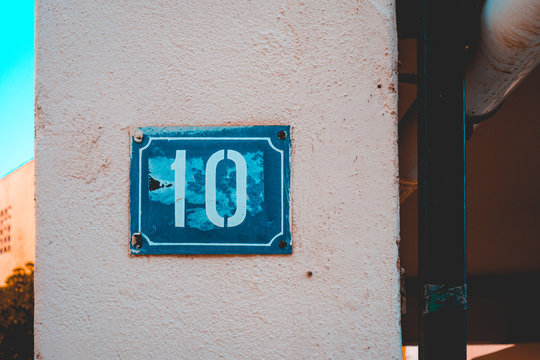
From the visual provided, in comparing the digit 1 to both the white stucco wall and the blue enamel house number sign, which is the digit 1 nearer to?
the blue enamel house number sign

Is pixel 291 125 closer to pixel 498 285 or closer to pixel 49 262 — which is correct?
pixel 49 262

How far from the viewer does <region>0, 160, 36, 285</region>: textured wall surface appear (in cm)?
775

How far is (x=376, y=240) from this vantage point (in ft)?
3.78

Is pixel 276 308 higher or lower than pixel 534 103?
lower

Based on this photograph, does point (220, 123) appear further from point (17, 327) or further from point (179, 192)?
point (17, 327)

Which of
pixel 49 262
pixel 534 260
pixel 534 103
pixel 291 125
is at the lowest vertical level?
pixel 534 260

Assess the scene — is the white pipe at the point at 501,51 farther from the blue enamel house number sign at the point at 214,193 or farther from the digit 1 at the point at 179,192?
the digit 1 at the point at 179,192

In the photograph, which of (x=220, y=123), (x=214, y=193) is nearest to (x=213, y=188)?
(x=214, y=193)

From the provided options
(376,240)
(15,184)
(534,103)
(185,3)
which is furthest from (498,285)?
(15,184)

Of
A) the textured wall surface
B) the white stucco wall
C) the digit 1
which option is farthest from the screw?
the textured wall surface

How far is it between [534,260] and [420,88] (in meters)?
3.08

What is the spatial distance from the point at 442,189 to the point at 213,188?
→ 0.71m

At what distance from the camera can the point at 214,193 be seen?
1.16 meters

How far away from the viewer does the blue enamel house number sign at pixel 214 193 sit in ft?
3.80
